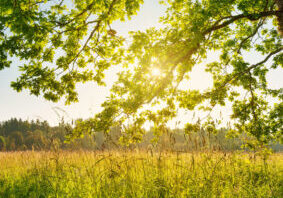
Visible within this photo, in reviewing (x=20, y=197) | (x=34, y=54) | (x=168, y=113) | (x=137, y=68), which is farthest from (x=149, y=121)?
(x=34, y=54)

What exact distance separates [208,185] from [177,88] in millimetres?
3941

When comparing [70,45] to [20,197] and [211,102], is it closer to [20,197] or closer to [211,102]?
[20,197]

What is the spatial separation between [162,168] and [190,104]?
3.27 metres

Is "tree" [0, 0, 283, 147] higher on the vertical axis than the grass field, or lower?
higher

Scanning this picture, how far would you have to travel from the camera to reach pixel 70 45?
6680mm

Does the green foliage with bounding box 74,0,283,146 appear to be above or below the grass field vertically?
above

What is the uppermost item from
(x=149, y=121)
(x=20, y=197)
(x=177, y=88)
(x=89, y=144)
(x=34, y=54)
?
(x=34, y=54)

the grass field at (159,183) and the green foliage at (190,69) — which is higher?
the green foliage at (190,69)

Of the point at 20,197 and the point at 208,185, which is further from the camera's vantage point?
the point at 20,197

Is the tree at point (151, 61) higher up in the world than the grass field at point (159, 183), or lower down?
higher up

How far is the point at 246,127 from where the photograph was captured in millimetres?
7020

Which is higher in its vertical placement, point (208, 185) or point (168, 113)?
point (168, 113)

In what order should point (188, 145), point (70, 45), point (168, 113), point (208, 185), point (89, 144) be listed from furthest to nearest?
point (70, 45) < point (168, 113) < point (89, 144) < point (188, 145) < point (208, 185)

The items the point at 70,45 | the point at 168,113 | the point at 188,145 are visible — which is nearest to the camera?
the point at 188,145
